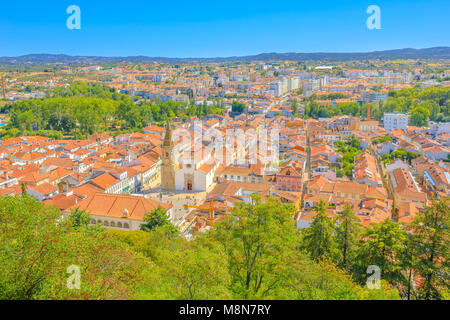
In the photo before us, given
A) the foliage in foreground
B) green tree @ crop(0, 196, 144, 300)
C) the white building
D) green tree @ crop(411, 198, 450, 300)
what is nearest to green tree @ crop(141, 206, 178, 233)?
the foliage in foreground

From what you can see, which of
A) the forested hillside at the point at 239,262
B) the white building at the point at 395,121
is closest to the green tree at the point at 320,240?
the forested hillside at the point at 239,262

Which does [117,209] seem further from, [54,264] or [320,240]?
[54,264]

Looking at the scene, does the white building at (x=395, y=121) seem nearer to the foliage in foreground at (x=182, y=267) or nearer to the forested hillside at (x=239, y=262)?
the forested hillside at (x=239, y=262)

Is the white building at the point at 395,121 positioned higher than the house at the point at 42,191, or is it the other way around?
the white building at the point at 395,121

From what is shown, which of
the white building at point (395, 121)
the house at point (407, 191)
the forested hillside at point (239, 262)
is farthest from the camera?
the white building at point (395, 121)

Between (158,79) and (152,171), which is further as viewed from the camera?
(158,79)

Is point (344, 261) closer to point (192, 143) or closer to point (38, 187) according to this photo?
point (38, 187)

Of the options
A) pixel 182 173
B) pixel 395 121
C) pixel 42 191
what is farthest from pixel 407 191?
Answer: pixel 395 121

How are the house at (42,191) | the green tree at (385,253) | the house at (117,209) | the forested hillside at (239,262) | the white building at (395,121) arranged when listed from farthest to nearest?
the white building at (395,121), the house at (42,191), the house at (117,209), the green tree at (385,253), the forested hillside at (239,262)
